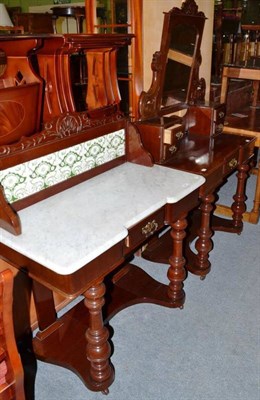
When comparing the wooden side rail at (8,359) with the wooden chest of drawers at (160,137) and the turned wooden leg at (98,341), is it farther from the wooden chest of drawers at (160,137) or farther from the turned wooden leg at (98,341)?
the wooden chest of drawers at (160,137)

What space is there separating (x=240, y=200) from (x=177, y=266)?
97cm

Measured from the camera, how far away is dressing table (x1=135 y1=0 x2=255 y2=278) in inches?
74.7

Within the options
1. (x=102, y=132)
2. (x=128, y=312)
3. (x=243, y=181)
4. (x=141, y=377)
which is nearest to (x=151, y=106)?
(x=102, y=132)

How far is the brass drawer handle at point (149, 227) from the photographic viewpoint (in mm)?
1475

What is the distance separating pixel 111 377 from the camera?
158 centimetres

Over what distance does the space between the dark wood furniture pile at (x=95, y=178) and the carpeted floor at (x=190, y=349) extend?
74 mm

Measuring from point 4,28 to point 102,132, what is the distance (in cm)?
253

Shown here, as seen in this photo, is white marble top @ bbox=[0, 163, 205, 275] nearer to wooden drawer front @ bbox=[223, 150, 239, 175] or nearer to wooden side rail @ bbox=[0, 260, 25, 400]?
wooden side rail @ bbox=[0, 260, 25, 400]

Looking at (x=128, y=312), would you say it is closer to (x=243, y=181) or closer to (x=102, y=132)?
(x=102, y=132)

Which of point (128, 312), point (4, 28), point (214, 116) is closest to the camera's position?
point (128, 312)

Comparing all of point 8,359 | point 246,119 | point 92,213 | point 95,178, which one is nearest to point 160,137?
point 95,178

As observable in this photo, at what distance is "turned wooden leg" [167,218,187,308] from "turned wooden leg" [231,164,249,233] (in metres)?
0.86

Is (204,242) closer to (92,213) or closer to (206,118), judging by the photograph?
(206,118)

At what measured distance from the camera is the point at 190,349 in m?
1.76
